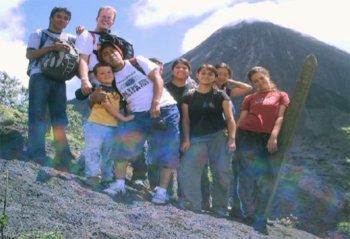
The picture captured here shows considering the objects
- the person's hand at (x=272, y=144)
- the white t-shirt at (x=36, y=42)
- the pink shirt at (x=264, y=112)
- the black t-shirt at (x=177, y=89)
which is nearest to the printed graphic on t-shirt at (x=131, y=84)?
the black t-shirt at (x=177, y=89)

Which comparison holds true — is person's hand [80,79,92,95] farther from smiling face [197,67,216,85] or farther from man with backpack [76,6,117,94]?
smiling face [197,67,216,85]

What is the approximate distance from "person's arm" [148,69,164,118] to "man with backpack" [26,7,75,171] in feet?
2.95

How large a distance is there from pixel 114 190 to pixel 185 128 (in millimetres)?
944

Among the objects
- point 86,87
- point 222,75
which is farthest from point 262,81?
point 86,87

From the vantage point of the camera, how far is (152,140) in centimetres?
392

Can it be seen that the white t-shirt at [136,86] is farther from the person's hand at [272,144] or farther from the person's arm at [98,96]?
the person's hand at [272,144]

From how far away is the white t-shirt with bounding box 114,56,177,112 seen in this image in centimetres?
390

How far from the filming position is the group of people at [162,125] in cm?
384

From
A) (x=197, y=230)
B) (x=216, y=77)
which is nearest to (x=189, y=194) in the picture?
(x=197, y=230)

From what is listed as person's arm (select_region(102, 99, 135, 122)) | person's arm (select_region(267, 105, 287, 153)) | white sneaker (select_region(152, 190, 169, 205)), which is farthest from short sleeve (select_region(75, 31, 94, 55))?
person's arm (select_region(267, 105, 287, 153))

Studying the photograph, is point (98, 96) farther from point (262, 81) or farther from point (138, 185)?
point (262, 81)

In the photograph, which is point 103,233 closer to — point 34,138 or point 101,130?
point 101,130

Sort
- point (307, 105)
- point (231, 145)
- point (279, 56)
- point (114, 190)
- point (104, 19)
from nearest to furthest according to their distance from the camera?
1. point (114, 190)
2. point (231, 145)
3. point (104, 19)
4. point (307, 105)
5. point (279, 56)

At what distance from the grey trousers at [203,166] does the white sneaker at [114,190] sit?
67cm
